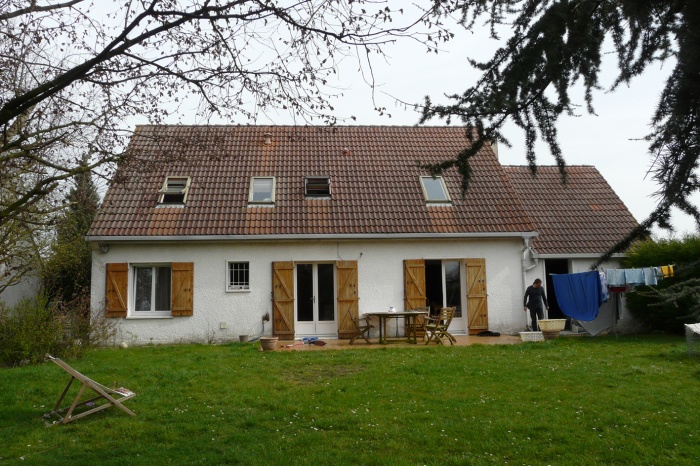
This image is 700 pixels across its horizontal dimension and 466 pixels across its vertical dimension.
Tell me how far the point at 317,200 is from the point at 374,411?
10.2 metres

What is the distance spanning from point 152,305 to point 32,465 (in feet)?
34.1

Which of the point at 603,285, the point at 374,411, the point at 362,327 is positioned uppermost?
the point at 603,285

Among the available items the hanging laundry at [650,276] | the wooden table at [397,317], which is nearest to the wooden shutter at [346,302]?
the wooden table at [397,317]

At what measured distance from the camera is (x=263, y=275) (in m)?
16.2

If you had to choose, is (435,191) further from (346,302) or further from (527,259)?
(346,302)

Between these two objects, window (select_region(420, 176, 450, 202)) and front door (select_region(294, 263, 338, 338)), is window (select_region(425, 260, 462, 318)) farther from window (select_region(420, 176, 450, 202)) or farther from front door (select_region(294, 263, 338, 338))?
front door (select_region(294, 263, 338, 338))

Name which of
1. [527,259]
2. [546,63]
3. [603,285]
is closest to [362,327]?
[527,259]

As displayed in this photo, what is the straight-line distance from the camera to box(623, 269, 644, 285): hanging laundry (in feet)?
49.0

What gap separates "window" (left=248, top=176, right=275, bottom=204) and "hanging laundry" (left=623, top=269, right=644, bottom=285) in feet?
30.2

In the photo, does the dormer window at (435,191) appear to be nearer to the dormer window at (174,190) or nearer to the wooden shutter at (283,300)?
the wooden shutter at (283,300)

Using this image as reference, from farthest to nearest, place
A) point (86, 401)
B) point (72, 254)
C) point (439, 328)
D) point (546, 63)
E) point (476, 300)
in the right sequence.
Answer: point (72, 254)
point (476, 300)
point (439, 328)
point (86, 401)
point (546, 63)

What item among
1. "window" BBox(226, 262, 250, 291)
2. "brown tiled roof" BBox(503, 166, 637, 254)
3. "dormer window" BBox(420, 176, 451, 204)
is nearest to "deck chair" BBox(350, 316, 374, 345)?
"window" BBox(226, 262, 250, 291)

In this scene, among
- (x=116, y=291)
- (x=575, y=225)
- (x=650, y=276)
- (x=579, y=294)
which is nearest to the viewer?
(x=650, y=276)

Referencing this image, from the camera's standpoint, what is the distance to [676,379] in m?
9.65
